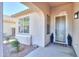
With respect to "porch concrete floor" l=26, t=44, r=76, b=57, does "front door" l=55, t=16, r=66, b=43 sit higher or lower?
higher

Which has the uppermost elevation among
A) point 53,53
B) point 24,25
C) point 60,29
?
point 24,25

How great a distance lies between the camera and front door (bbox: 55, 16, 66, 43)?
715 centimetres

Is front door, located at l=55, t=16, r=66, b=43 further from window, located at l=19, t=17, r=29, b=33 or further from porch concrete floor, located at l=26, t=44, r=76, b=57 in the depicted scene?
porch concrete floor, located at l=26, t=44, r=76, b=57

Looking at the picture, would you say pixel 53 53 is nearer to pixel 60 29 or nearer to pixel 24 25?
pixel 60 29

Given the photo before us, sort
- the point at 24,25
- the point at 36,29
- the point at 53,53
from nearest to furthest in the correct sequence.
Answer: the point at 53,53, the point at 36,29, the point at 24,25

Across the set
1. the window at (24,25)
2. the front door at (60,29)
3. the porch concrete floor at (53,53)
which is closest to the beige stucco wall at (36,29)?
the window at (24,25)

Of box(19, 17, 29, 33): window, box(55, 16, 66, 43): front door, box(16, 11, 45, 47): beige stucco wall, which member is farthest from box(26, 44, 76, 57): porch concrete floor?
box(19, 17, 29, 33): window

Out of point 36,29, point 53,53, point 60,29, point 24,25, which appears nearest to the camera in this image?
point 53,53

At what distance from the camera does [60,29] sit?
7.38 m

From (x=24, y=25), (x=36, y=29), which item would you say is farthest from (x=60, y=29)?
(x=24, y=25)

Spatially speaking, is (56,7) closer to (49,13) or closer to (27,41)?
(49,13)

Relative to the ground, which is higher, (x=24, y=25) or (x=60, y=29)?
(x=24, y=25)

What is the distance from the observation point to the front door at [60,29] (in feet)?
23.5

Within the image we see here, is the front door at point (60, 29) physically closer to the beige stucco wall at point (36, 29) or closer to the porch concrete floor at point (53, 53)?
the beige stucco wall at point (36, 29)
